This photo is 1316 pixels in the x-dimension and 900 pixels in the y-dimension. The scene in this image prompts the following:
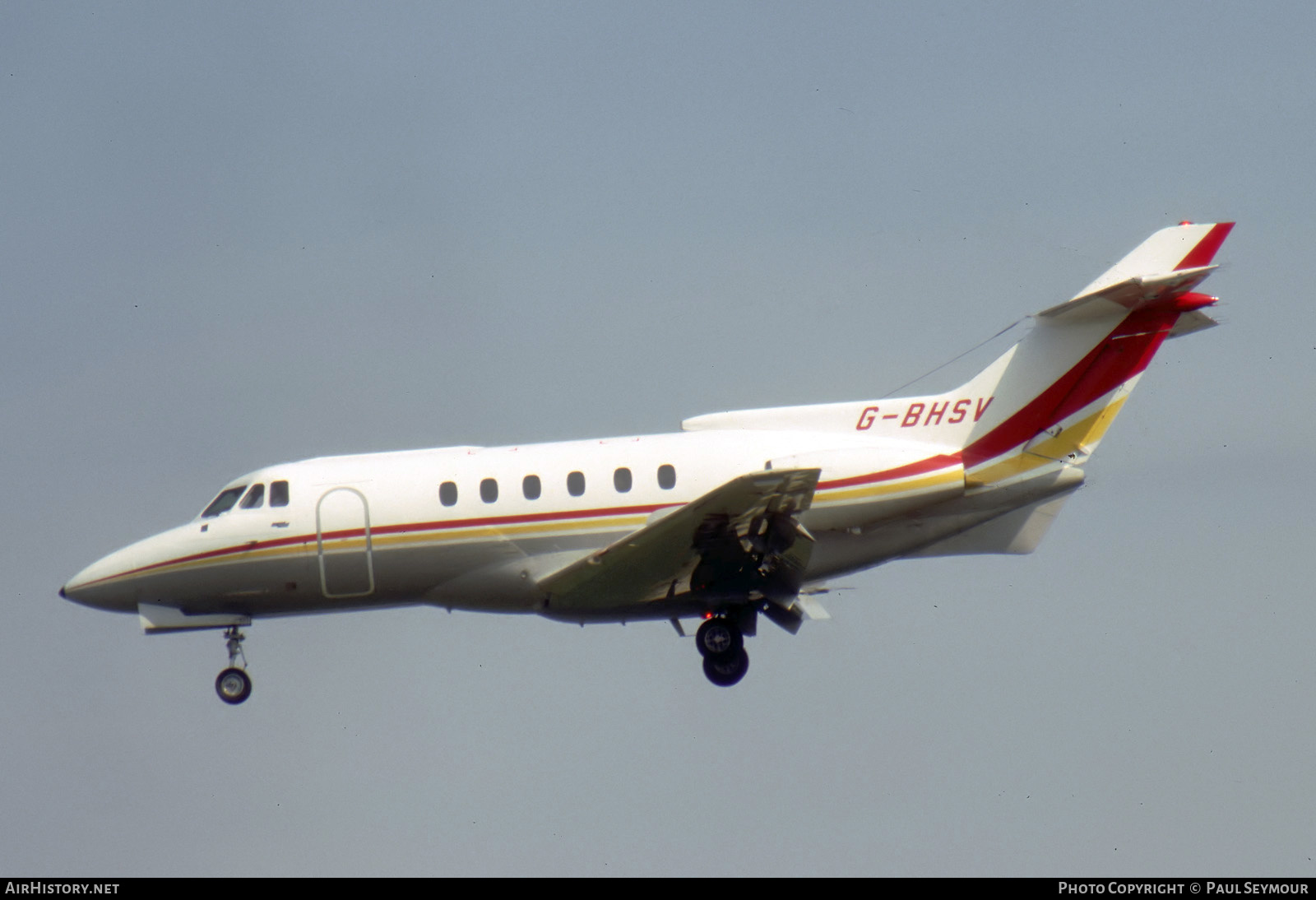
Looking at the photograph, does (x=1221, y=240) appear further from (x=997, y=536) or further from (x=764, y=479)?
(x=764, y=479)

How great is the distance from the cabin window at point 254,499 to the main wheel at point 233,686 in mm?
2825

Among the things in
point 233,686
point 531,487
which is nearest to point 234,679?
point 233,686

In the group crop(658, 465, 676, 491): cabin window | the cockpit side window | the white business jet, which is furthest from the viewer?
the cockpit side window

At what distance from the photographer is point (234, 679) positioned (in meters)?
30.5

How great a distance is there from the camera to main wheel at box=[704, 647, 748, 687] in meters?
29.3

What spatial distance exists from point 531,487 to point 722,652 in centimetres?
406

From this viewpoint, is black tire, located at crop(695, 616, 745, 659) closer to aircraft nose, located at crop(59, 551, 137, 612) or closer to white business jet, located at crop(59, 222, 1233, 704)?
white business jet, located at crop(59, 222, 1233, 704)

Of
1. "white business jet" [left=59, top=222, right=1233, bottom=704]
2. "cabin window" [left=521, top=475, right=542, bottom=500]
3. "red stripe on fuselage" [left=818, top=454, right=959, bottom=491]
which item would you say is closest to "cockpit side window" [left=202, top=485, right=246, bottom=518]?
"white business jet" [left=59, top=222, right=1233, bottom=704]

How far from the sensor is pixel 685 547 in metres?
27.5

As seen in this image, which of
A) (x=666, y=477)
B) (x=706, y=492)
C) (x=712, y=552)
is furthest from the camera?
(x=666, y=477)

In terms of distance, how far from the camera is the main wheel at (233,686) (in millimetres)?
30391

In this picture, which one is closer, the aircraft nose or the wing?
the wing

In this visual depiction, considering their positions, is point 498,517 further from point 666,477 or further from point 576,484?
point 666,477

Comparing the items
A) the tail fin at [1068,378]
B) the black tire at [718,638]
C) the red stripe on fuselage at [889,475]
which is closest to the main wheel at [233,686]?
the black tire at [718,638]
